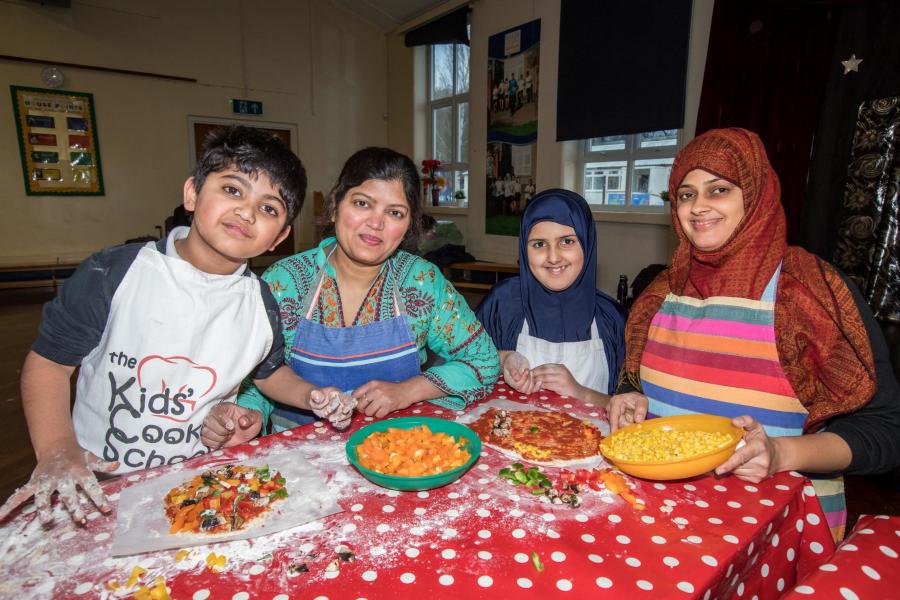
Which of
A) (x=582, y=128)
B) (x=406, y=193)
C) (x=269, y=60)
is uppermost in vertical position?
(x=269, y=60)

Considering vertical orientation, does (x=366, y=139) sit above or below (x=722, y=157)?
above

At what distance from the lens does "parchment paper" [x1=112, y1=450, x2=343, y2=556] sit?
99 cm

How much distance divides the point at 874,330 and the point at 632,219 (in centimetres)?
465

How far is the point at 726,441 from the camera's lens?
1177mm

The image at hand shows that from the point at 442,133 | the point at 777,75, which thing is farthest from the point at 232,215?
the point at 442,133

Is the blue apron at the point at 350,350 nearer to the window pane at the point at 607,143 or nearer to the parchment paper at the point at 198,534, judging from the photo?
the parchment paper at the point at 198,534

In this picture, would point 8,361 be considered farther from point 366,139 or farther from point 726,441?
point 366,139

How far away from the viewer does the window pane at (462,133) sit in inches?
346

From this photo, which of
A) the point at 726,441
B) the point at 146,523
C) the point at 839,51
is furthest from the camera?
the point at 839,51

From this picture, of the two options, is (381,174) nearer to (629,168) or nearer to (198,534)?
(198,534)

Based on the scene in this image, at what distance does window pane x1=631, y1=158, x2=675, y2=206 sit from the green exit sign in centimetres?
669

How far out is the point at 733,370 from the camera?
5.13 feet

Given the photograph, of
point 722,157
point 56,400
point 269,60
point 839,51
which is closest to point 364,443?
point 56,400

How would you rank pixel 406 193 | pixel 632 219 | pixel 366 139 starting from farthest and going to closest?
pixel 366 139 → pixel 632 219 → pixel 406 193
